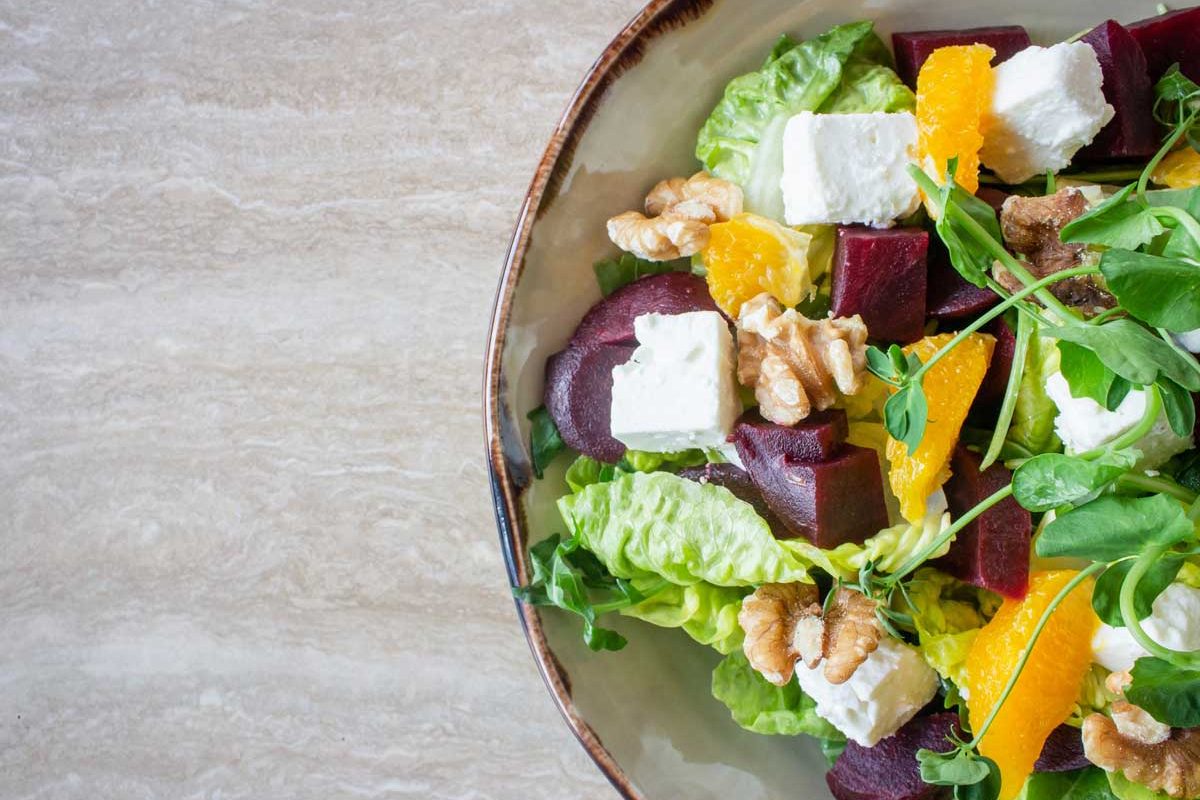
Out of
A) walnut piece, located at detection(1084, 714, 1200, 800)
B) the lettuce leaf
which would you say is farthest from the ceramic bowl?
walnut piece, located at detection(1084, 714, 1200, 800)

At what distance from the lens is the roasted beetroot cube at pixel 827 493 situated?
1528mm

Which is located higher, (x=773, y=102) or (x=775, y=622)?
(x=773, y=102)

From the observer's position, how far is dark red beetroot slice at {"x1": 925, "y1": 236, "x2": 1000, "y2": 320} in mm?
1620

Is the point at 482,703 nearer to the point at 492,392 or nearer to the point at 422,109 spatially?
the point at 492,392

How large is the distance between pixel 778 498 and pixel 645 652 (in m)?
0.44

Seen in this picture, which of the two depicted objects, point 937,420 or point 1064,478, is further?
point 937,420

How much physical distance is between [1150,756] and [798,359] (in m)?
0.75

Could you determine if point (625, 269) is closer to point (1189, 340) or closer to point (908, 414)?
point (908, 414)

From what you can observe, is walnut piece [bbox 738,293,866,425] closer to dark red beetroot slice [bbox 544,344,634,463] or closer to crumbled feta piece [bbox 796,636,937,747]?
dark red beetroot slice [bbox 544,344,634,463]

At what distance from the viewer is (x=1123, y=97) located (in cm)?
164

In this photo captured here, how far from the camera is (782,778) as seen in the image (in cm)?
185

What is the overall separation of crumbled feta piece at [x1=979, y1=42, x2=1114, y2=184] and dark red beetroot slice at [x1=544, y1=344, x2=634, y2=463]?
66 centimetres

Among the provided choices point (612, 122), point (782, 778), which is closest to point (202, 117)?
point (612, 122)

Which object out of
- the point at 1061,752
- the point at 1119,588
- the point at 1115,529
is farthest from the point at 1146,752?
the point at 1115,529
